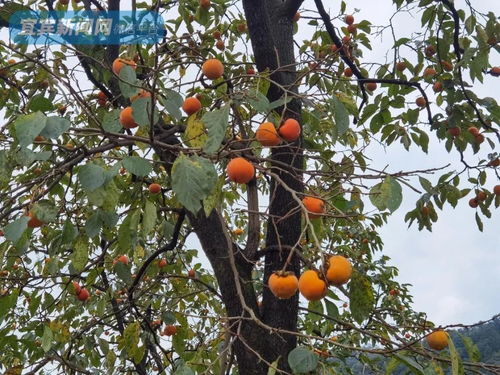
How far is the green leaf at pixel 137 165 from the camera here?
1.29 metres

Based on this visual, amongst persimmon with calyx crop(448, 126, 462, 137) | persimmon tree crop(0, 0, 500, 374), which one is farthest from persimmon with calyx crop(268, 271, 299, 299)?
persimmon with calyx crop(448, 126, 462, 137)

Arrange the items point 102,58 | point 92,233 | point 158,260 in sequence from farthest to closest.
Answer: point 158,260, point 102,58, point 92,233

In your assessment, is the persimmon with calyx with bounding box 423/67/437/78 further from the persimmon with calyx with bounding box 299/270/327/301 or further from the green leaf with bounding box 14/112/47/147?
the green leaf with bounding box 14/112/47/147

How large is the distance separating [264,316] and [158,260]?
3.47 feet

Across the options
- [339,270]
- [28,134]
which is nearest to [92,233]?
[28,134]

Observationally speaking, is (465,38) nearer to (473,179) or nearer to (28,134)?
(473,179)

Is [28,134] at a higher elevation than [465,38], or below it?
below

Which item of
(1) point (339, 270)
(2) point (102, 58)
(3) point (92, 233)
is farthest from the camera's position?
(2) point (102, 58)

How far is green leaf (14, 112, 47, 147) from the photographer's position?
1.18 metres

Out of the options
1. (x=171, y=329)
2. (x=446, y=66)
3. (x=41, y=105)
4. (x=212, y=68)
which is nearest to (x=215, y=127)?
(x=212, y=68)

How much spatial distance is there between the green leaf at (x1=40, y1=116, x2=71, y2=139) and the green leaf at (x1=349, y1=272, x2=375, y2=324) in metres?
1.08

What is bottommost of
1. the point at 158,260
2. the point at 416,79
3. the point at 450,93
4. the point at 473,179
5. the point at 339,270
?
the point at 339,270

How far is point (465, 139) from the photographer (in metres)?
2.78

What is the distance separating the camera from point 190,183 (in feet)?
3.73
